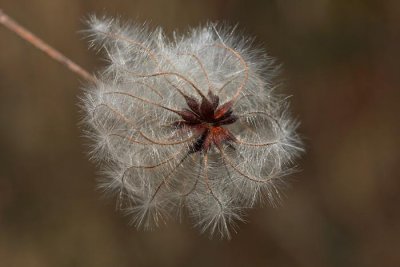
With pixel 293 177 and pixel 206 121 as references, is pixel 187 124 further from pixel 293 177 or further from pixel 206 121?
pixel 293 177

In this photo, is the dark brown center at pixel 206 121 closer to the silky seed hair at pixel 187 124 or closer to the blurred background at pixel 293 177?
the silky seed hair at pixel 187 124

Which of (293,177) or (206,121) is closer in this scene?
(206,121)

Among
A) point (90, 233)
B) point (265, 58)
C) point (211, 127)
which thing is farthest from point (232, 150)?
point (90, 233)

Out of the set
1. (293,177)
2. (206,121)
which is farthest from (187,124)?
(293,177)

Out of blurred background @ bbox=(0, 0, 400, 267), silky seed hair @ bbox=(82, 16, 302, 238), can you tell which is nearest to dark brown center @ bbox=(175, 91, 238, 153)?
silky seed hair @ bbox=(82, 16, 302, 238)

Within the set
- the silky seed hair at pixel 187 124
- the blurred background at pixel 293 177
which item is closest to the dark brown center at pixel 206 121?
the silky seed hair at pixel 187 124

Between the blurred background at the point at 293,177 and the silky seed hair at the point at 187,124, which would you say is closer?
the silky seed hair at the point at 187,124

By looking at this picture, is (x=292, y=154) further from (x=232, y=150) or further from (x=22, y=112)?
(x=22, y=112)
